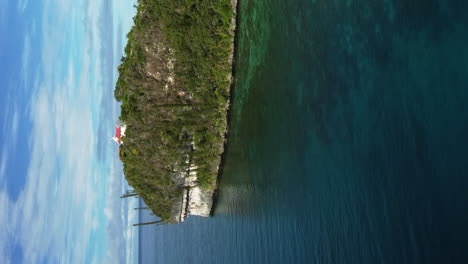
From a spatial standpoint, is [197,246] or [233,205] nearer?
[233,205]

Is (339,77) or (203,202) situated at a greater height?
(339,77)

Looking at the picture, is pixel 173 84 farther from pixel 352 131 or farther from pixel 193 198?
pixel 352 131

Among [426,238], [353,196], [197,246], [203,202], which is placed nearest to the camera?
[426,238]

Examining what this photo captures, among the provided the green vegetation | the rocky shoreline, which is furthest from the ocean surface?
the rocky shoreline

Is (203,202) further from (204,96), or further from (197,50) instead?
(197,50)

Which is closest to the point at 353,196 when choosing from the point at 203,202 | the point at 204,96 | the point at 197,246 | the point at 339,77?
the point at 339,77

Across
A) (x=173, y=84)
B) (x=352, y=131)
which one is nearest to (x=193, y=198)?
(x=173, y=84)

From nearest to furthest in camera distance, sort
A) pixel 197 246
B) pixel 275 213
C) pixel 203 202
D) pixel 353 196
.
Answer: pixel 353 196 → pixel 275 213 → pixel 203 202 → pixel 197 246
